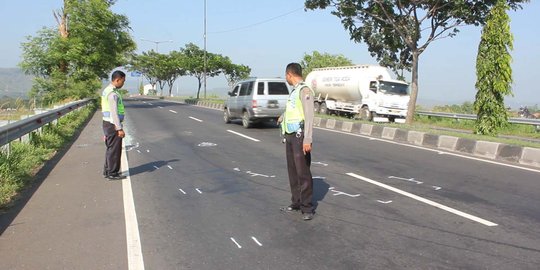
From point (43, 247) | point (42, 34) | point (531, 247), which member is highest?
point (42, 34)

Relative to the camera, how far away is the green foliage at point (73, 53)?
32.8m

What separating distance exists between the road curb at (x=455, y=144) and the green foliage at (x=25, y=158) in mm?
9607

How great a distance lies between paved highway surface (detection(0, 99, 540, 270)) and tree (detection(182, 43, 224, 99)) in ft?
166

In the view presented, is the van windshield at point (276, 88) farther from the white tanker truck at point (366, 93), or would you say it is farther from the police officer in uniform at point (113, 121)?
the police officer in uniform at point (113, 121)

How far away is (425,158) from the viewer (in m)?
10.5

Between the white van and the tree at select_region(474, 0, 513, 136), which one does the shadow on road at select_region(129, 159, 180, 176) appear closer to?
the white van

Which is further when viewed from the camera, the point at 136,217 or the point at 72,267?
the point at 136,217

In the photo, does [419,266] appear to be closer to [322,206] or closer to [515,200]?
[322,206]

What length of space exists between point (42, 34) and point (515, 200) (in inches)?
1343

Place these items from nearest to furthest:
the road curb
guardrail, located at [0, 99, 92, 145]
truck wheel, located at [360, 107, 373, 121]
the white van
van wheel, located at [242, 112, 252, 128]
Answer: guardrail, located at [0, 99, 92, 145], the road curb, the white van, van wheel, located at [242, 112, 252, 128], truck wheel, located at [360, 107, 373, 121]

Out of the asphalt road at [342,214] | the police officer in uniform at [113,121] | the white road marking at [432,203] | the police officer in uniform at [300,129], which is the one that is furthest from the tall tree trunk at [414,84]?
the police officer in uniform at [300,129]

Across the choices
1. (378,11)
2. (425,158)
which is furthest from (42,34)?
(425,158)

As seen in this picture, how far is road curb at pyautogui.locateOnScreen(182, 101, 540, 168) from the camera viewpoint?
33.9 ft

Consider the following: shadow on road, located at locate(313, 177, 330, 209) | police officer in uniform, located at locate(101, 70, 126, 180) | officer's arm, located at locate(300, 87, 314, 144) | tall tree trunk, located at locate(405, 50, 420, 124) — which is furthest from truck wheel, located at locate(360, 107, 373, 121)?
officer's arm, located at locate(300, 87, 314, 144)
